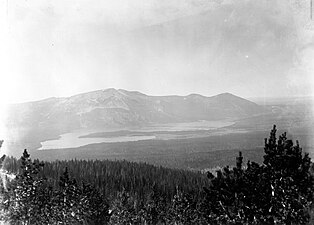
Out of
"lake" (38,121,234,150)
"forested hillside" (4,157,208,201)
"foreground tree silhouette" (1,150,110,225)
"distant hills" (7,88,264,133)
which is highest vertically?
"distant hills" (7,88,264,133)

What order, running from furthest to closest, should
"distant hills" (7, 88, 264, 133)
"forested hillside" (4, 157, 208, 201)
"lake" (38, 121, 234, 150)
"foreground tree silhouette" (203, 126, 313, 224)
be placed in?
"distant hills" (7, 88, 264, 133), "lake" (38, 121, 234, 150), "forested hillside" (4, 157, 208, 201), "foreground tree silhouette" (203, 126, 313, 224)

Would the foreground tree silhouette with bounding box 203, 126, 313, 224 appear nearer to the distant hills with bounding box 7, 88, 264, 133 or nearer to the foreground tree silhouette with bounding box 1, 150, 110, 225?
the foreground tree silhouette with bounding box 1, 150, 110, 225

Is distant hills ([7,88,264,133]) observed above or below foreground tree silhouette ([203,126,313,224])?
above

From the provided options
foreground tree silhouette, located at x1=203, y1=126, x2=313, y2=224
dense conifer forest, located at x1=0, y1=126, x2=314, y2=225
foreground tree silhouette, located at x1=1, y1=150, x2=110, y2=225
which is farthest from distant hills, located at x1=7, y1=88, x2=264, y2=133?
foreground tree silhouette, located at x1=203, y1=126, x2=313, y2=224

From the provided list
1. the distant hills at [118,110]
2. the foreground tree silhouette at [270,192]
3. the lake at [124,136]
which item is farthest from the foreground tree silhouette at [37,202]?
the distant hills at [118,110]

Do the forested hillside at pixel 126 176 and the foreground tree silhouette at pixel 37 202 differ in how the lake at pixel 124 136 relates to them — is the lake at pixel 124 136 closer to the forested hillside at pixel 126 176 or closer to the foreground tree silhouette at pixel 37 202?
the forested hillside at pixel 126 176

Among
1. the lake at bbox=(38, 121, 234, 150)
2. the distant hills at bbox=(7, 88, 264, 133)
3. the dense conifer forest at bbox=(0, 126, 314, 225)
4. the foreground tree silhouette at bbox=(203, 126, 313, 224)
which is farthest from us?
the distant hills at bbox=(7, 88, 264, 133)

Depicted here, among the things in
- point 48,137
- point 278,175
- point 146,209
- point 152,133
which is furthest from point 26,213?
point 48,137

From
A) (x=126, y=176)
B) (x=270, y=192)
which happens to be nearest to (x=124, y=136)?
(x=126, y=176)
